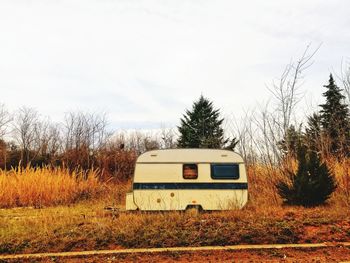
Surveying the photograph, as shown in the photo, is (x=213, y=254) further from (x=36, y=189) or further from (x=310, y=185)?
(x=36, y=189)

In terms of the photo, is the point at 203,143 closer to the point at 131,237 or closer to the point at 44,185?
the point at 44,185

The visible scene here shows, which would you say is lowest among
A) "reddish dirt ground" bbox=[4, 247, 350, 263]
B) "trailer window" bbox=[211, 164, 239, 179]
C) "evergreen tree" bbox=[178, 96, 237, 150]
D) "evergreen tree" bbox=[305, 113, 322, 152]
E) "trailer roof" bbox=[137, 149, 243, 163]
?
"reddish dirt ground" bbox=[4, 247, 350, 263]

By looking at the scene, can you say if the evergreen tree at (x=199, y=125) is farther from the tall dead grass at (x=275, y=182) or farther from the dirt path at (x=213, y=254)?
the dirt path at (x=213, y=254)

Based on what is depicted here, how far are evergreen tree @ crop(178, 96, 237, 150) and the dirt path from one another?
21.5 metres

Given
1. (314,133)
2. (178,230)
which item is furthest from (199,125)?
(178,230)

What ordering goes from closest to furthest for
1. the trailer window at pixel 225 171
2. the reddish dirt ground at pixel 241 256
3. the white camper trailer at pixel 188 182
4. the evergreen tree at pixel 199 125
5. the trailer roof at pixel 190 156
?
the reddish dirt ground at pixel 241 256
the white camper trailer at pixel 188 182
the trailer window at pixel 225 171
the trailer roof at pixel 190 156
the evergreen tree at pixel 199 125

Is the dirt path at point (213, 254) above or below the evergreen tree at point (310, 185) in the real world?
below

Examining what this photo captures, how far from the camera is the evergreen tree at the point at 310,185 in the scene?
29.1 ft

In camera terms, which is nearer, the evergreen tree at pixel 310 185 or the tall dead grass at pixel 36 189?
the evergreen tree at pixel 310 185

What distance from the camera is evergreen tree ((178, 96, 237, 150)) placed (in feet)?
92.9

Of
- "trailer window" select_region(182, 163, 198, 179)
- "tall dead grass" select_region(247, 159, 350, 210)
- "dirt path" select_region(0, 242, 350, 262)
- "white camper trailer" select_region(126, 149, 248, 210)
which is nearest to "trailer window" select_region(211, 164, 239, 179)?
"white camper trailer" select_region(126, 149, 248, 210)

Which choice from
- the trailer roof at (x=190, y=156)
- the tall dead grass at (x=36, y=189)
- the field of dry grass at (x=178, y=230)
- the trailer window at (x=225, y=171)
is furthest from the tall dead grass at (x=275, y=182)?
the tall dead grass at (x=36, y=189)

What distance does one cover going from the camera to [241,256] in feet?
16.7

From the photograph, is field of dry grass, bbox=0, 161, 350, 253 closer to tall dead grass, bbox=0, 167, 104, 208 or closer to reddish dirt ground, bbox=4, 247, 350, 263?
reddish dirt ground, bbox=4, 247, 350, 263
